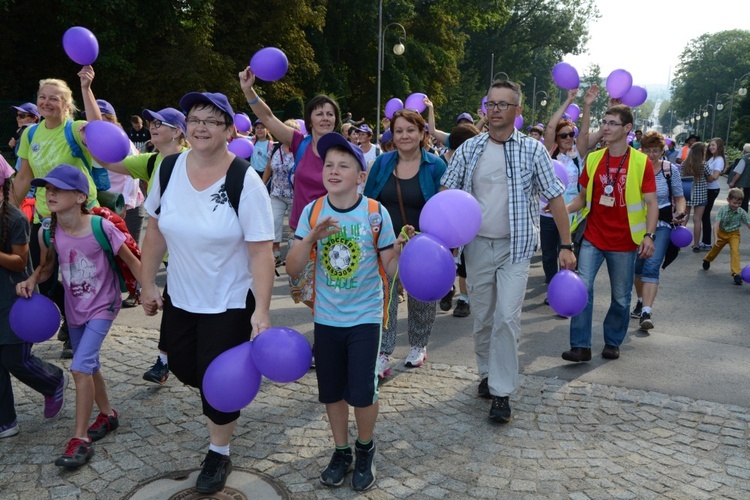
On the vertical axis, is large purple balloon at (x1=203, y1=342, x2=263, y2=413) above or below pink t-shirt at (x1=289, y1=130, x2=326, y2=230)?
below

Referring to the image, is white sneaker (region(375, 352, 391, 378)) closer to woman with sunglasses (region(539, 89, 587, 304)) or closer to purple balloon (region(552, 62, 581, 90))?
woman with sunglasses (region(539, 89, 587, 304))

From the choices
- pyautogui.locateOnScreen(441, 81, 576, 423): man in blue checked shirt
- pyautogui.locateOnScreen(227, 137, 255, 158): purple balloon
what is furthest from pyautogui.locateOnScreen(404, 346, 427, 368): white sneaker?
pyautogui.locateOnScreen(227, 137, 255, 158): purple balloon

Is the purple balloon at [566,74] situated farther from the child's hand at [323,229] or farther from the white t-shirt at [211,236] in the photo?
the white t-shirt at [211,236]

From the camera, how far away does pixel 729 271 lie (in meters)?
10.4

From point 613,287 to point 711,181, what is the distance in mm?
8038

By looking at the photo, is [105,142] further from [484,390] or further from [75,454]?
[484,390]

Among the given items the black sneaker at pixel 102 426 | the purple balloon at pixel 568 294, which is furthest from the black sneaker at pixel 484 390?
the black sneaker at pixel 102 426

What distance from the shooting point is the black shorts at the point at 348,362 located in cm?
352

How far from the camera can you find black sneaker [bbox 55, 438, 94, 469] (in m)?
3.76


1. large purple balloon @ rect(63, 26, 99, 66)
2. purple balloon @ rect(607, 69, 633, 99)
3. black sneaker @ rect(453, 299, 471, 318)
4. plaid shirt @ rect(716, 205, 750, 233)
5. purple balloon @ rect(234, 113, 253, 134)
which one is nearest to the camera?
large purple balloon @ rect(63, 26, 99, 66)

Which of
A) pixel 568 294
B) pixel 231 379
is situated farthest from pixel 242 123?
pixel 231 379

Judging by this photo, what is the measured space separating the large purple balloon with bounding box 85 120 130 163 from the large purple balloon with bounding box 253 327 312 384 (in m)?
2.34

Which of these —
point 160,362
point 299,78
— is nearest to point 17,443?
point 160,362

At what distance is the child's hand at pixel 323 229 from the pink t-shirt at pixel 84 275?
4.44 ft
